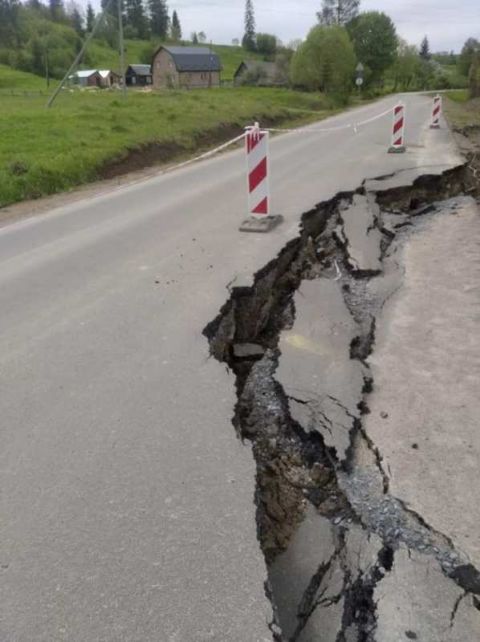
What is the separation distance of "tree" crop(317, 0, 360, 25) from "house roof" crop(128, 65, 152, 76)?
3008 cm

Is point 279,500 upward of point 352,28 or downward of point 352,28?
downward

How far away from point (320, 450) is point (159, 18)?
151m

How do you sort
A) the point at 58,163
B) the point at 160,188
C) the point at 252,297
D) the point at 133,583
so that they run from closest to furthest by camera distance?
the point at 133,583 < the point at 252,297 < the point at 160,188 < the point at 58,163

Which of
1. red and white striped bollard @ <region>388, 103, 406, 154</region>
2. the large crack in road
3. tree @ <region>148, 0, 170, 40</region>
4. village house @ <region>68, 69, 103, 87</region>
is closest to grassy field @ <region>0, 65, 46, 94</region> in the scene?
village house @ <region>68, 69, 103, 87</region>

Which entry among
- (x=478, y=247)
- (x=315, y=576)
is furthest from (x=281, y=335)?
(x=478, y=247)

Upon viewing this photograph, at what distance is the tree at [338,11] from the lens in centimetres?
8775

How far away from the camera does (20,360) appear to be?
4.32 m

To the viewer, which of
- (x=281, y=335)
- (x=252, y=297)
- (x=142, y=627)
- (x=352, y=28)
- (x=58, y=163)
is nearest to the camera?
(x=142, y=627)

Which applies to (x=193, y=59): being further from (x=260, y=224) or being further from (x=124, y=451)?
(x=124, y=451)

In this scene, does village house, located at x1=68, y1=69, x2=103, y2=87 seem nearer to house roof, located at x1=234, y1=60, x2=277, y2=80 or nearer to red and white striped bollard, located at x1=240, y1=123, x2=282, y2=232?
house roof, located at x1=234, y1=60, x2=277, y2=80

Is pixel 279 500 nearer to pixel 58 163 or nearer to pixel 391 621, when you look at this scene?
pixel 391 621

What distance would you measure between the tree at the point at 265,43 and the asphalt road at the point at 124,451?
14224cm

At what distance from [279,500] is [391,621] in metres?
0.87

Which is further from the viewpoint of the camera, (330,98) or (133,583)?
(330,98)
